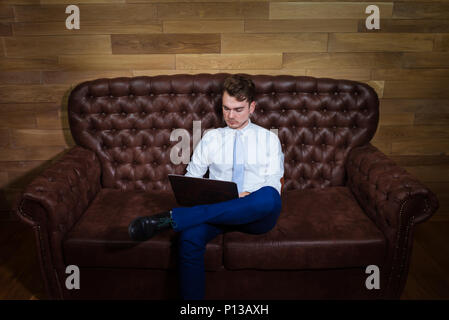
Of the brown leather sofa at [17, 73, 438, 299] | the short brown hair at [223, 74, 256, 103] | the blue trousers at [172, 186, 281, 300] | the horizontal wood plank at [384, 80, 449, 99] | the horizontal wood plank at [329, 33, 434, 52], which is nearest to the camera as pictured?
the blue trousers at [172, 186, 281, 300]

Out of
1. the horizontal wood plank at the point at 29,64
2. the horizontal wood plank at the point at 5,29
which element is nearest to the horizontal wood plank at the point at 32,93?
the horizontal wood plank at the point at 29,64

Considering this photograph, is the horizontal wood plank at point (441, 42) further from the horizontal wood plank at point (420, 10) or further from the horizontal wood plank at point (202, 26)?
the horizontal wood plank at point (202, 26)

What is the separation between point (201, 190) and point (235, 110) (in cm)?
54

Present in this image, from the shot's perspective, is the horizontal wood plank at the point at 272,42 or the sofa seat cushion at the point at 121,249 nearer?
the sofa seat cushion at the point at 121,249

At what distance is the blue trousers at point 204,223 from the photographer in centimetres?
189

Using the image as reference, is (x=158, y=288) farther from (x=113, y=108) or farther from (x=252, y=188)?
(x=113, y=108)

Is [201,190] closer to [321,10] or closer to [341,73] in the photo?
[341,73]

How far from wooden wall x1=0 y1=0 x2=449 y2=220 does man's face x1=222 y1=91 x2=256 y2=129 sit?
71 cm

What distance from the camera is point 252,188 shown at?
2.32 meters

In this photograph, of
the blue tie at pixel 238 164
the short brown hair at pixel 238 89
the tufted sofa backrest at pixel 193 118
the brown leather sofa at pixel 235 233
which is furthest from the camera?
the tufted sofa backrest at pixel 193 118

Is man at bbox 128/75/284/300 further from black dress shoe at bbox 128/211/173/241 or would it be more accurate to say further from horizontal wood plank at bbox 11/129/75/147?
horizontal wood plank at bbox 11/129/75/147

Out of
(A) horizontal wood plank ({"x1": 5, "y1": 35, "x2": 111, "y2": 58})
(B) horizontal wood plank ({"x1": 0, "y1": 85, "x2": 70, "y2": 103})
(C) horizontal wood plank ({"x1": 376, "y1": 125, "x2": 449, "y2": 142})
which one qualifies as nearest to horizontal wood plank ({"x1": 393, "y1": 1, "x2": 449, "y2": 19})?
(C) horizontal wood plank ({"x1": 376, "y1": 125, "x2": 449, "y2": 142})

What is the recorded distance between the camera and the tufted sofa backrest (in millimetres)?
2566

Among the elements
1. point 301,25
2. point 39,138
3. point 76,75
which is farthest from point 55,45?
point 301,25
